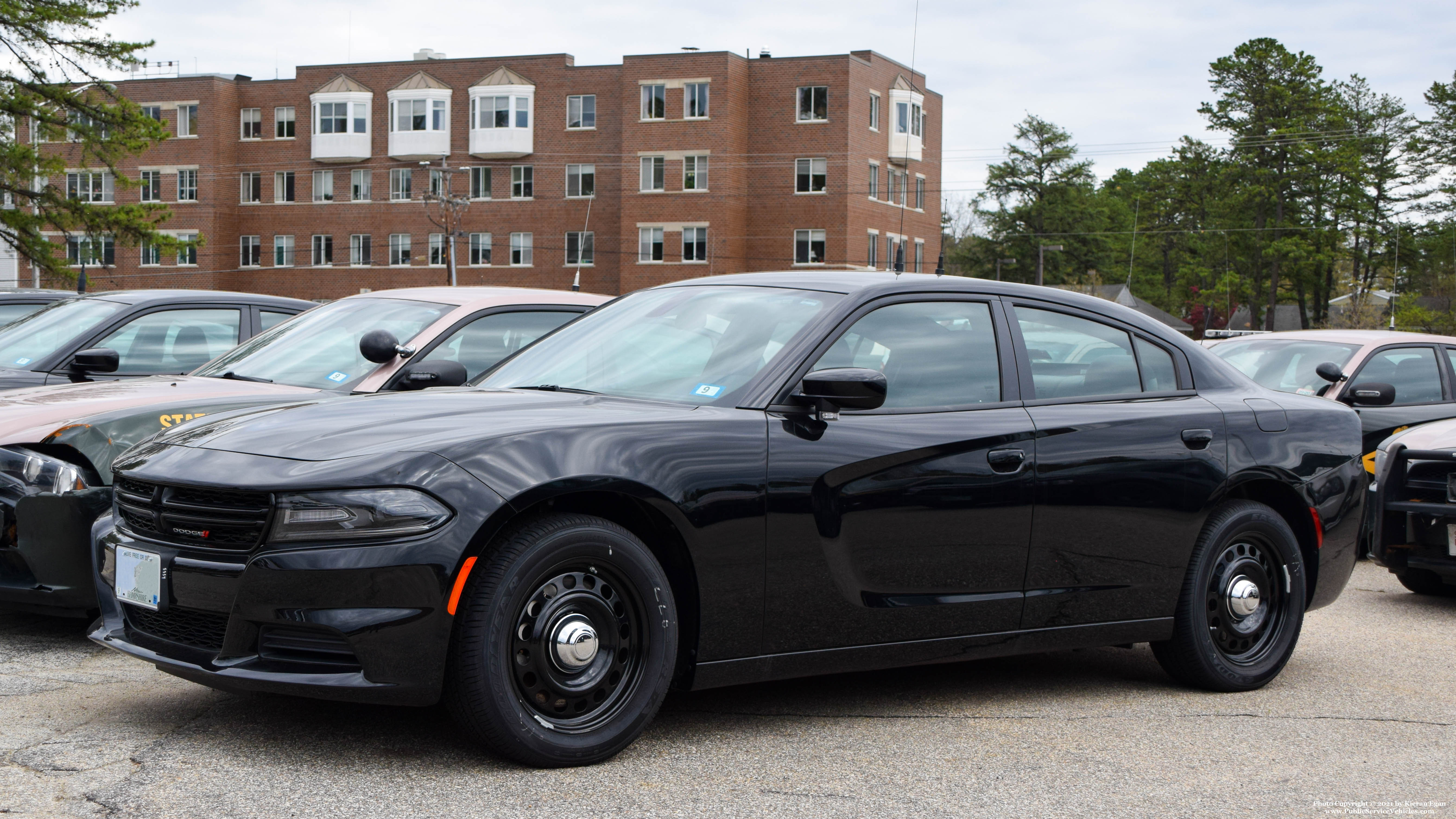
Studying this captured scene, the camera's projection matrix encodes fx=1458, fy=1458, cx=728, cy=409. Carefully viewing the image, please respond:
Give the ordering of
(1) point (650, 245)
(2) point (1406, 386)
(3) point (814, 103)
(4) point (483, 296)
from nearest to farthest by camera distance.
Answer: (4) point (483, 296), (2) point (1406, 386), (3) point (814, 103), (1) point (650, 245)

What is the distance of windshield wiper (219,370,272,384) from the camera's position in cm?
730

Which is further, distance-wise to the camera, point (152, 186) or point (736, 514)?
point (152, 186)

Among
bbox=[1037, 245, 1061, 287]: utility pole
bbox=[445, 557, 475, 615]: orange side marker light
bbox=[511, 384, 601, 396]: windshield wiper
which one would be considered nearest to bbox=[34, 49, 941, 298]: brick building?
bbox=[1037, 245, 1061, 287]: utility pole

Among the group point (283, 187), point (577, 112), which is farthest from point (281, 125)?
point (577, 112)

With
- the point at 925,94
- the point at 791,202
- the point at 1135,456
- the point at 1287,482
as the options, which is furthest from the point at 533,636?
the point at 925,94

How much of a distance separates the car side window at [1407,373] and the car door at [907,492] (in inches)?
255

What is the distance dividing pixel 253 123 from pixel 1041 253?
40246 millimetres

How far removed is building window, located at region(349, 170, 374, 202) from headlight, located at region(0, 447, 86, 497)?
225ft

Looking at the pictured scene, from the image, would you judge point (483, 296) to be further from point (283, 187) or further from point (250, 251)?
point (250, 251)

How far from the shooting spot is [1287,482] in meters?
5.89

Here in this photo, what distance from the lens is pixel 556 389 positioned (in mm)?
4988

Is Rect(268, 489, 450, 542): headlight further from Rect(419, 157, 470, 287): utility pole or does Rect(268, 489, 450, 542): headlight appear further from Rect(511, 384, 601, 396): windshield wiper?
Rect(419, 157, 470, 287): utility pole

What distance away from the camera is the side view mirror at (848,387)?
14.6ft

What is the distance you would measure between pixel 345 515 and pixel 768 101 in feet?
208
